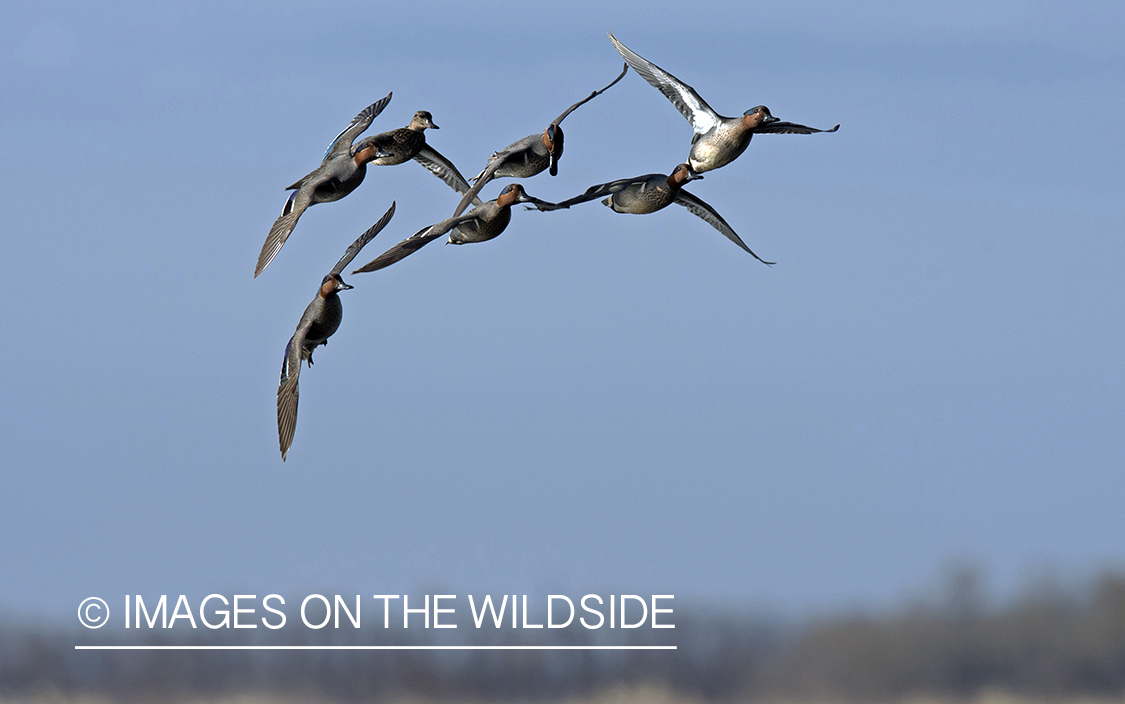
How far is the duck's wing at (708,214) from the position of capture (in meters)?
7.40

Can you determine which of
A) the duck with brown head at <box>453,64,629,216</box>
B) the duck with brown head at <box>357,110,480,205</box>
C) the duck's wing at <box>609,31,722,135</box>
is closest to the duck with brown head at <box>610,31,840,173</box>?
the duck's wing at <box>609,31,722,135</box>

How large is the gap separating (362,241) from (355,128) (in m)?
0.93

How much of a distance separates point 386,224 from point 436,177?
1.06 meters

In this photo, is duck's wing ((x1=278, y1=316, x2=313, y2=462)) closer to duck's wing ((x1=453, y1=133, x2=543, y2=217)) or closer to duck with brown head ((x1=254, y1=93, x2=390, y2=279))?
duck with brown head ((x1=254, y1=93, x2=390, y2=279))

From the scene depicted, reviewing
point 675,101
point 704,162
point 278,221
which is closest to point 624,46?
point 675,101

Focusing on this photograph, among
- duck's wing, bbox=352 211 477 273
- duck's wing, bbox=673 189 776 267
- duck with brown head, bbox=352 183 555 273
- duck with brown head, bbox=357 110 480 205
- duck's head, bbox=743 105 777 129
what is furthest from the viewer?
duck's wing, bbox=673 189 776 267

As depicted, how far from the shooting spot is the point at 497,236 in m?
7.02

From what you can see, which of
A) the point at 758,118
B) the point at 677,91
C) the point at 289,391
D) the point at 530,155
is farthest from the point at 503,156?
the point at 289,391

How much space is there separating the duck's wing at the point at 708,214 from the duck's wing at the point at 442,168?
1.25 m

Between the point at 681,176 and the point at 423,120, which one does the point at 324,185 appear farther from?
the point at 681,176

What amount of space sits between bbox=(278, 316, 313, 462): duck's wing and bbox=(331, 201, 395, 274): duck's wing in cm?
30

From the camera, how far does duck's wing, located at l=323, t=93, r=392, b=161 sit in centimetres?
721

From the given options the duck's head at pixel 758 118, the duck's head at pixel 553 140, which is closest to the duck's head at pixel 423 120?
the duck's head at pixel 553 140

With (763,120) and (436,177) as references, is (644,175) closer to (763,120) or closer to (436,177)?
(763,120)
